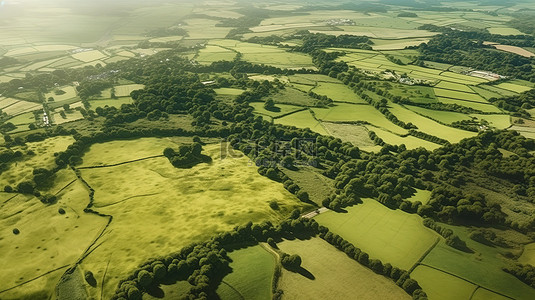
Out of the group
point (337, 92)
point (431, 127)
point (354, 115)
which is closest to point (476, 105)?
point (431, 127)

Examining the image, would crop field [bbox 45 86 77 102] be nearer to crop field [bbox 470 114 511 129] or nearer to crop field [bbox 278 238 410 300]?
crop field [bbox 278 238 410 300]

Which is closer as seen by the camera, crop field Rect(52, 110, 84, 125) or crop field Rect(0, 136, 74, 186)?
crop field Rect(0, 136, 74, 186)

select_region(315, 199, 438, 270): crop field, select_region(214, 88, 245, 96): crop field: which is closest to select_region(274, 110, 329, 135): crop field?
select_region(214, 88, 245, 96): crop field

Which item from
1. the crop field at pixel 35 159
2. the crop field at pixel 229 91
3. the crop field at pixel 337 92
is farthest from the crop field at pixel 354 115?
the crop field at pixel 35 159

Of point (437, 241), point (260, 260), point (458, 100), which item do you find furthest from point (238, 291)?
point (458, 100)

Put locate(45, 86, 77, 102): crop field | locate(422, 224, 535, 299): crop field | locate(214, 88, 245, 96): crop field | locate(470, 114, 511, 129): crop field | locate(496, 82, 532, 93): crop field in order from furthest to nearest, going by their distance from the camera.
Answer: locate(496, 82, 532, 93): crop field, locate(214, 88, 245, 96): crop field, locate(45, 86, 77, 102): crop field, locate(470, 114, 511, 129): crop field, locate(422, 224, 535, 299): crop field

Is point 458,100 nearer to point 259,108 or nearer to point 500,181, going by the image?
point 500,181
